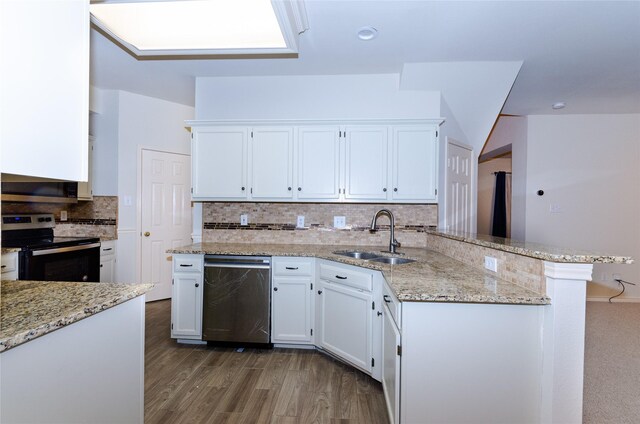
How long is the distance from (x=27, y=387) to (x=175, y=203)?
3.68 meters

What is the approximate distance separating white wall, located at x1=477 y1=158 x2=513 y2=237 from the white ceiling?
3.23 metres

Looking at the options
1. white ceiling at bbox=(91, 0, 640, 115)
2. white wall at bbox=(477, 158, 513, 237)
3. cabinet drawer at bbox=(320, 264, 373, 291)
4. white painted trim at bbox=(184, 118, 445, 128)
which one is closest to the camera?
white ceiling at bbox=(91, 0, 640, 115)

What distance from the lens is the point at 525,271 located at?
160cm

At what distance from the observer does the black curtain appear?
6211 mm

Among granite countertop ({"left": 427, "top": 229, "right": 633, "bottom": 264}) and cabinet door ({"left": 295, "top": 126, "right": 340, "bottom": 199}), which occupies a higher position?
cabinet door ({"left": 295, "top": 126, "right": 340, "bottom": 199})

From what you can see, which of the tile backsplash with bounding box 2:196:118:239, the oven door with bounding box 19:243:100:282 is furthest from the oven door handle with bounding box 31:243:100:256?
the tile backsplash with bounding box 2:196:118:239

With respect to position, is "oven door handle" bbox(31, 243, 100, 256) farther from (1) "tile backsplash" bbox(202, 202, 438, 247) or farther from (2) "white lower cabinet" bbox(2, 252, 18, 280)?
(1) "tile backsplash" bbox(202, 202, 438, 247)

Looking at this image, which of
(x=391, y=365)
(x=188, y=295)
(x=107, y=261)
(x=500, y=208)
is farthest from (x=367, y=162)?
(x=500, y=208)

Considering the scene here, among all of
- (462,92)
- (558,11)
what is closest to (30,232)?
(462,92)

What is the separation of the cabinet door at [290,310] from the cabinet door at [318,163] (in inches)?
33.8

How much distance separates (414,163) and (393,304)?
169 centimetres

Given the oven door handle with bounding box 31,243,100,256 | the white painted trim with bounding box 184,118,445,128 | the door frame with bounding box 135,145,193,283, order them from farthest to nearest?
the door frame with bounding box 135,145,193,283 → the white painted trim with bounding box 184,118,445,128 → the oven door handle with bounding box 31,243,100,256

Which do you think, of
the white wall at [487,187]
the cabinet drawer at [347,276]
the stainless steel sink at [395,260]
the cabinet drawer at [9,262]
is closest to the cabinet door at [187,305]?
the cabinet drawer at [347,276]

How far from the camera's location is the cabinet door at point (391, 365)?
5.03 ft
